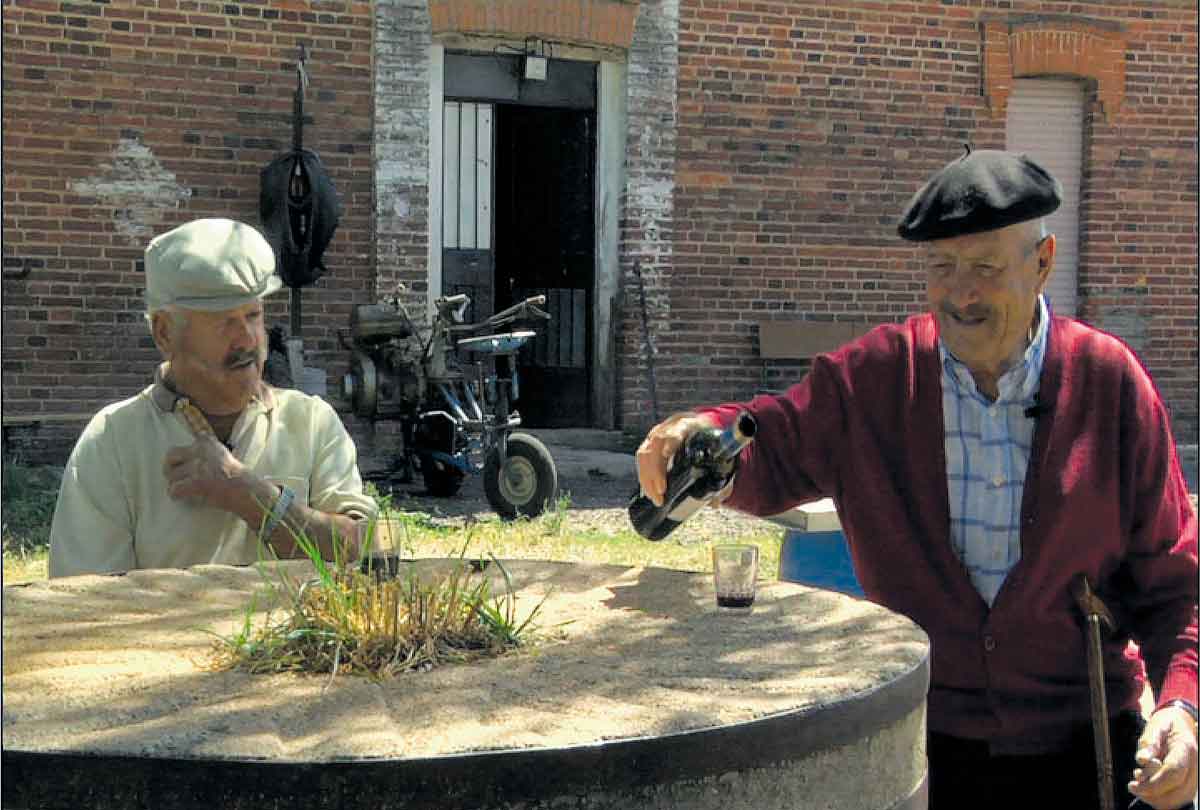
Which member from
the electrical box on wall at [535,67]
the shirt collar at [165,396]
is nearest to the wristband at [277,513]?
the shirt collar at [165,396]

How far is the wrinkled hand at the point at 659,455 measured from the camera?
259 cm

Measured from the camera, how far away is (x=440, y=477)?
8.79 metres

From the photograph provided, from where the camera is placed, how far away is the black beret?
2.63m

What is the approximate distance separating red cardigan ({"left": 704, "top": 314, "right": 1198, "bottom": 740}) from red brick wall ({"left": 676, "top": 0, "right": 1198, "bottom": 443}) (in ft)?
26.1

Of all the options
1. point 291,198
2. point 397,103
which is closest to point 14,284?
point 291,198

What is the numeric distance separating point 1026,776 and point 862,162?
8.97 metres

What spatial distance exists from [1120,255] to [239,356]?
10.1 m

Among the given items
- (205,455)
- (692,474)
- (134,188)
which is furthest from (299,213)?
(692,474)

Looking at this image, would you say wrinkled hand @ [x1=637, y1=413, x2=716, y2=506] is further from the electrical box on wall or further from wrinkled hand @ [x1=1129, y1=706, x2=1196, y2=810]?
the electrical box on wall

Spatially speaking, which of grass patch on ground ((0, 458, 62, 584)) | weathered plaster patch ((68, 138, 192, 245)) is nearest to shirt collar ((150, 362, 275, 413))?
grass patch on ground ((0, 458, 62, 584))

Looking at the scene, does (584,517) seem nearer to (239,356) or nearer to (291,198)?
(291,198)

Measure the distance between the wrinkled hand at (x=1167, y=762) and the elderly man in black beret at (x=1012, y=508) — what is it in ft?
0.18

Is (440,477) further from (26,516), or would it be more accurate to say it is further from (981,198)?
(981,198)

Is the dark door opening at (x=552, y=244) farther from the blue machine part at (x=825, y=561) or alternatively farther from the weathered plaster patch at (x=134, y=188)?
the blue machine part at (x=825, y=561)
